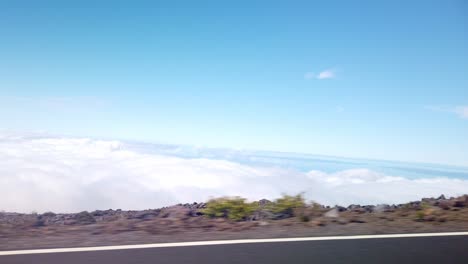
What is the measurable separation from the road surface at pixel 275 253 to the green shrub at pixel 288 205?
222cm

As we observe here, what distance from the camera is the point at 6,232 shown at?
6605 millimetres

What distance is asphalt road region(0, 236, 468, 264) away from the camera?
16.6ft

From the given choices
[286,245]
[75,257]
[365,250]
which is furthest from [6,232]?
[365,250]

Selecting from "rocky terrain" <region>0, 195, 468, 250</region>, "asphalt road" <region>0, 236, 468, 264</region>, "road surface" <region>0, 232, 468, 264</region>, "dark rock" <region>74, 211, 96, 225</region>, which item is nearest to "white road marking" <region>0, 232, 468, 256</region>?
"road surface" <region>0, 232, 468, 264</region>

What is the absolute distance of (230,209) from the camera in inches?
327

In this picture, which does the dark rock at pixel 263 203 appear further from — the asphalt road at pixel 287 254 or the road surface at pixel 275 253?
the asphalt road at pixel 287 254

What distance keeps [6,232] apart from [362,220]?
627 centimetres

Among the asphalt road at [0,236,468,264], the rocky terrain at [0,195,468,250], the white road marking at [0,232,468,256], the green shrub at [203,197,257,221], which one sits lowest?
the asphalt road at [0,236,468,264]

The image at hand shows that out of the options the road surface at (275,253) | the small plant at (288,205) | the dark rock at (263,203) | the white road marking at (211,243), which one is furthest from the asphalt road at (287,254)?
the dark rock at (263,203)

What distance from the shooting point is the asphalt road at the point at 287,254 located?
5.05m

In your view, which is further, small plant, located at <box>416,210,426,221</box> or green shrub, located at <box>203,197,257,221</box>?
green shrub, located at <box>203,197,257,221</box>

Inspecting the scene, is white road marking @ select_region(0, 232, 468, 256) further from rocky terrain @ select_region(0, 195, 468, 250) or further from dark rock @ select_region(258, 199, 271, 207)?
dark rock @ select_region(258, 199, 271, 207)

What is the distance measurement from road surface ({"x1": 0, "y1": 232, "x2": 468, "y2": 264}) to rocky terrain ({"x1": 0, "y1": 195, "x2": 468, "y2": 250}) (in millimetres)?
487

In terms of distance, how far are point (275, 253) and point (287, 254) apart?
16 centimetres
